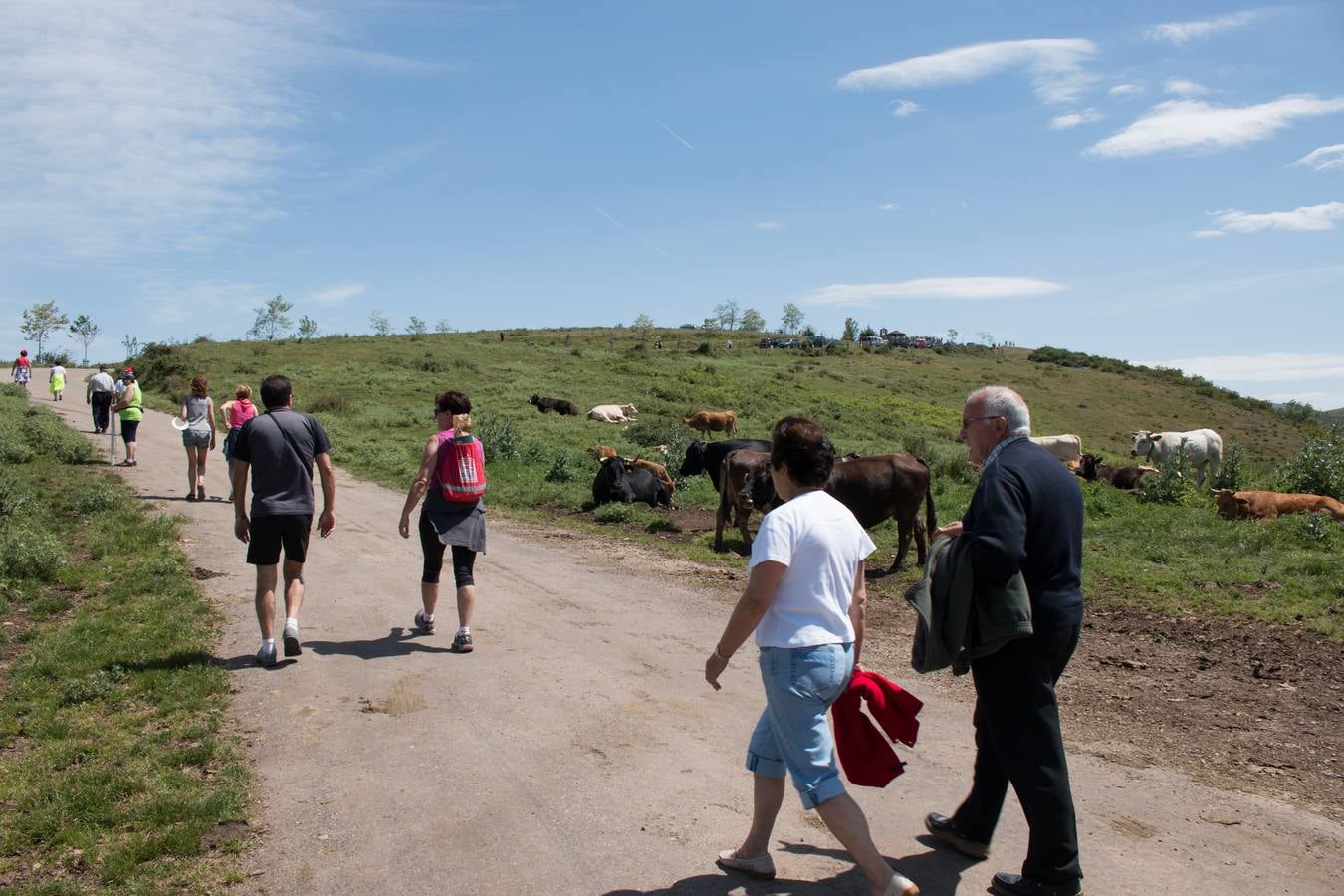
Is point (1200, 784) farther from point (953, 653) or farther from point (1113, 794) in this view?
point (953, 653)

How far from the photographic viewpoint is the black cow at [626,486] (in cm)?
1551

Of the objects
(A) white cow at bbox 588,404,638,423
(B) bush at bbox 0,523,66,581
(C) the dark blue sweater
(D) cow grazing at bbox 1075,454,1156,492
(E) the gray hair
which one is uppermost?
(E) the gray hair

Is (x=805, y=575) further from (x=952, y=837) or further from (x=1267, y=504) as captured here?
(x=1267, y=504)

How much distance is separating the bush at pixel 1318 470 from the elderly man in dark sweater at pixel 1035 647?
13172mm

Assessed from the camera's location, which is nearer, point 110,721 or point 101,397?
point 110,721

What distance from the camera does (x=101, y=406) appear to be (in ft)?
70.4

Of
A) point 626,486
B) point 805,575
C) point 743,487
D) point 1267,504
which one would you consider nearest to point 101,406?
point 626,486

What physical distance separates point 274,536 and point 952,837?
477 centimetres

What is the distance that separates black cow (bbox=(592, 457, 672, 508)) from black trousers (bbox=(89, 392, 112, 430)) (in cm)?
1248

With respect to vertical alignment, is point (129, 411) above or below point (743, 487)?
above

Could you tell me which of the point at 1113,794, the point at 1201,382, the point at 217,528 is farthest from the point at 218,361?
the point at 1201,382

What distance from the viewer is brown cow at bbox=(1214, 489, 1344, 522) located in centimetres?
1273

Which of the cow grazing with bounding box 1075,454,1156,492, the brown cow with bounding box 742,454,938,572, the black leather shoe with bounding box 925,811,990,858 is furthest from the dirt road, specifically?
the cow grazing with bounding box 1075,454,1156,492

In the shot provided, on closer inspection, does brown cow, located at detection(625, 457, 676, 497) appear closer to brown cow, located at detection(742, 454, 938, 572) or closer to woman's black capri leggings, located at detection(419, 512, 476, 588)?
brown cow, located at detection(742, 454, 938, 572)
